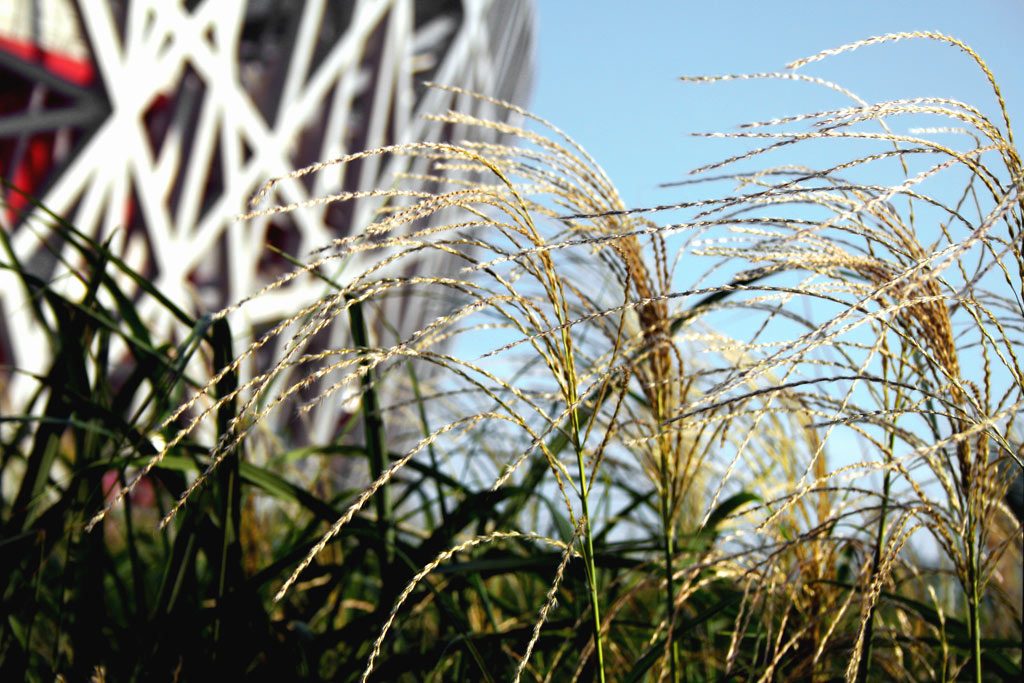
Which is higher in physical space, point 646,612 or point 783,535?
point 783,535

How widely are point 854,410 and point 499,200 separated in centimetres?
39

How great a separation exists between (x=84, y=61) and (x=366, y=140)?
3187 mm

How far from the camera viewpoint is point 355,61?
8.89 m

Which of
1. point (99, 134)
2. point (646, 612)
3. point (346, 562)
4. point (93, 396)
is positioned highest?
point (99, 134)

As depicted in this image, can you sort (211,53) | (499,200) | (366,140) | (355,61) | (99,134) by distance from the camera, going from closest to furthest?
(499,200)
(99,134)
(211,53)
(355,61)
(366,140)

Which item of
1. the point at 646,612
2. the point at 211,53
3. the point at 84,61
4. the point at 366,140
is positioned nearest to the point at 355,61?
the point at 366,140

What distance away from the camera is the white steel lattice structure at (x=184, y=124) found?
6.16m

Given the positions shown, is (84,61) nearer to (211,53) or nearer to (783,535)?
(211,53)

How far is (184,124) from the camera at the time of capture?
7219 mm

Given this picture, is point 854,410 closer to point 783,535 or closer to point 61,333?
point 783,535

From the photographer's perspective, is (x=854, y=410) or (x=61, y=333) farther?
(x=61, y=333)

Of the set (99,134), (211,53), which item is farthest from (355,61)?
(99,134)

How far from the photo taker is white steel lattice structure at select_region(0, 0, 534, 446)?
242 inches

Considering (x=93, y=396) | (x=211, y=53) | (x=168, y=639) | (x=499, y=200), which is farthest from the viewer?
(x=211, y=53)
